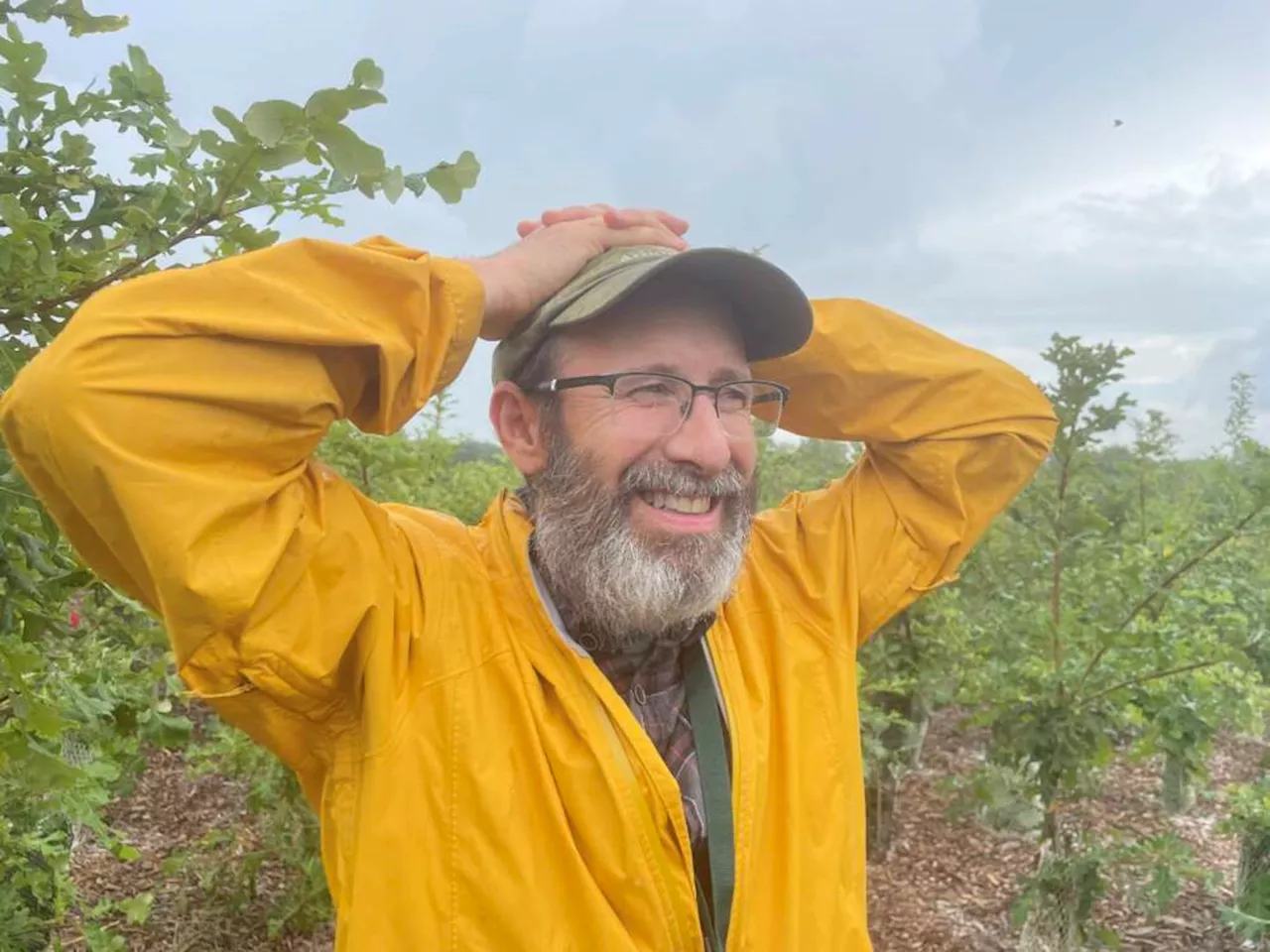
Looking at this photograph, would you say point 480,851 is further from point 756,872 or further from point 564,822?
point 756,872

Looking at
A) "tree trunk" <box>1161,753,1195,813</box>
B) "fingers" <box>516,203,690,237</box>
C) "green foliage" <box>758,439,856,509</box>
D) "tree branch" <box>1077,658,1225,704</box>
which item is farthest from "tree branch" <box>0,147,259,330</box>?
"tree trunk" <box>1161,753,1195,813</box>

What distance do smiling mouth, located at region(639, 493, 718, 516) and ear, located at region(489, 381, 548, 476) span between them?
0.83ft

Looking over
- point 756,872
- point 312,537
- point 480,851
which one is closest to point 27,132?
point 312,537

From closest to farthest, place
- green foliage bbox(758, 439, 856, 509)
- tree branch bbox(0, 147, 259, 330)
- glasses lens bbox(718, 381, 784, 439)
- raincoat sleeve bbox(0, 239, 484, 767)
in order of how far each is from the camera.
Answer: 1. raincoat sleeve bbox(0, 239, 484, 767)
2. tree branch bbox(0, 147, 259, 330)
3. glasses lens bbox(718, 381, 784, 439)
4. green foliage bbox(758, 439, 856, 509)

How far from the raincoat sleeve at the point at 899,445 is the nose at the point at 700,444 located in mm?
401

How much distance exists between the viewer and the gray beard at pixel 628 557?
177 cm

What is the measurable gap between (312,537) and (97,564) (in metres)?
0.31

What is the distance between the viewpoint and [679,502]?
182cm

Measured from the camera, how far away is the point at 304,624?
144 cm

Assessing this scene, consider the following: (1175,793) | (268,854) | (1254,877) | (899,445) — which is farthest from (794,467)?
(899,445)

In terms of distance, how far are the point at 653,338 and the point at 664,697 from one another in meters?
0.68

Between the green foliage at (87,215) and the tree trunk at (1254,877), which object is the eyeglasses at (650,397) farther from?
the tree trunk at (1254,877)

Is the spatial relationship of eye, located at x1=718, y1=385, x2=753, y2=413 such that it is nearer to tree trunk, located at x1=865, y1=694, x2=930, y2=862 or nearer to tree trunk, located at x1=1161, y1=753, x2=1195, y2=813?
tree trunk, located at x1=865, y1=694, x2=930, y2=862

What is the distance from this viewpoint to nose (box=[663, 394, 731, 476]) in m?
1.79
